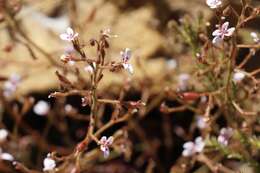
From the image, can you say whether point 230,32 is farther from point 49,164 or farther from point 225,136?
point 49,164

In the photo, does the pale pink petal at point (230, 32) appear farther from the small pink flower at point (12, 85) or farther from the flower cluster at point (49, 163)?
the small pink flower at point (12, 85)

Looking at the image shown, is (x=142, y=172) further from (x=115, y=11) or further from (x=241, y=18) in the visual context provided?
(x=241, y=18)

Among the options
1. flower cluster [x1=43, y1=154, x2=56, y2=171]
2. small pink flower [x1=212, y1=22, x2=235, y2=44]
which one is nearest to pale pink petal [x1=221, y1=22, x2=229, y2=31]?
small pink flower [x1=212, y1=22, x2=235, y2=44]

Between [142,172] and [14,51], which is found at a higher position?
A: [14,51]

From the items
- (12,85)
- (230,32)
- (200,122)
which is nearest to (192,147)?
(200,122)

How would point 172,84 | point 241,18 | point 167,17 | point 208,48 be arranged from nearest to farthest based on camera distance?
Answer: point 241,18 → point 208,48 → point 172,84 → point 167,17

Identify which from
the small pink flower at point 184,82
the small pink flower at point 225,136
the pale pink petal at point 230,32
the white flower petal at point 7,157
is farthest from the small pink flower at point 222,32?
the white flower petal at point 7,157

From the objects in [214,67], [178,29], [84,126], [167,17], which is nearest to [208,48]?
[214,67]

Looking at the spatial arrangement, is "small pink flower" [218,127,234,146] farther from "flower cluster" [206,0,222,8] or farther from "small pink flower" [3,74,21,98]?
"small pink flower" [3,74,21,98]

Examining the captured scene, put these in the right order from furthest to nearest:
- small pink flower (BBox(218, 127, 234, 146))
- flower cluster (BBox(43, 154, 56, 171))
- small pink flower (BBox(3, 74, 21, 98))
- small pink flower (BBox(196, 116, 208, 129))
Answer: small pink flower (BBox(3, 74, 21, 98))
small pink flower (BBox(196, 116, 208, 129))
small pink flower (BBox(218, 127, 234, 146))
flower cluster (BBox(43, 154, 56, 171))

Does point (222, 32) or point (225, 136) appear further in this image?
point (225, 136)

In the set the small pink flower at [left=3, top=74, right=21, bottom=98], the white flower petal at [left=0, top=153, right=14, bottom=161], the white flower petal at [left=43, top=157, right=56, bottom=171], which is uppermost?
the small pink flower at [left=3, top=74, right=21, bottom=98]
